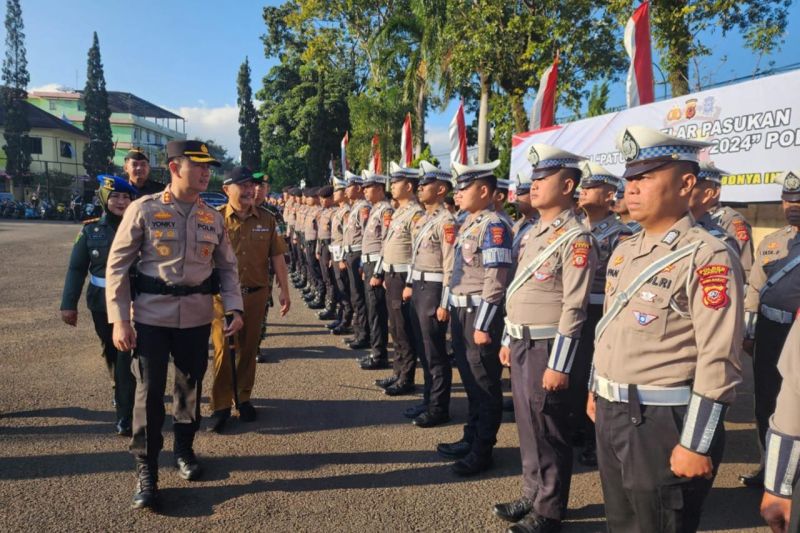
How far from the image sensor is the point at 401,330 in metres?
5.40

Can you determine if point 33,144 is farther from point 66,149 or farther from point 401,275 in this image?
point 401,275

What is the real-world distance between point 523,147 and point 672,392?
9682 mm

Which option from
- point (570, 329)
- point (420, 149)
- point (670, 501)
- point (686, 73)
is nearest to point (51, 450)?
point (570, 329)

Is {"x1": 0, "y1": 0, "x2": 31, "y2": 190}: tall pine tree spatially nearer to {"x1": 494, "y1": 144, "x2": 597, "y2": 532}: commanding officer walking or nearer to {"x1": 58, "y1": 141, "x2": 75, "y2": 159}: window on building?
{"x1": 58, "y1": 141, "x2": 75, "y2": 159}: window on building

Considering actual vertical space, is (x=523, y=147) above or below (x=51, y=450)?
above

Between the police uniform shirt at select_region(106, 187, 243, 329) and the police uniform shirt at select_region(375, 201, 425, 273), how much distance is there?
2.43 m

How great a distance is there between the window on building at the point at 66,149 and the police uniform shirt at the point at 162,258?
182 feet

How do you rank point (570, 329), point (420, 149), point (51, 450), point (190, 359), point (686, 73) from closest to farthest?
point (570, 329) → point (190, 359) → point (51, 450) → point (686, 73) → point (420, 149)

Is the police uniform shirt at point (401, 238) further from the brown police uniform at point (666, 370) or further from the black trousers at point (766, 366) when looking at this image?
the brown police uniform at point (666, 370)

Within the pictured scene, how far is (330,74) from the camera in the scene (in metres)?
29.1

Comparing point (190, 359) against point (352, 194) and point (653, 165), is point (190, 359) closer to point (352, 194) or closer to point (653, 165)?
point (653, 165)

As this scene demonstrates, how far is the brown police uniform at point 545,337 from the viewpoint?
2783mm

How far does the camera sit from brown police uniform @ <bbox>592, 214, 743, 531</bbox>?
179 cm

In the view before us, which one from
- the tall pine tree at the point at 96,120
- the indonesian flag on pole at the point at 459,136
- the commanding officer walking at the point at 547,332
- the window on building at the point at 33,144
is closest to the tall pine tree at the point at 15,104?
the window on building at the point at 33,144
